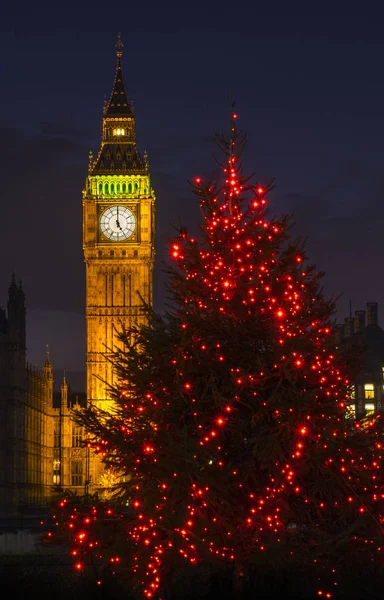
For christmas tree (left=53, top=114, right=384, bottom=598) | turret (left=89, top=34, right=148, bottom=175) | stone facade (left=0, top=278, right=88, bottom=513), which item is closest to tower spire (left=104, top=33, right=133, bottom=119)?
turret (left=89, top=34, right=148, bottom=175)

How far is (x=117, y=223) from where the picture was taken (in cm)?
10031

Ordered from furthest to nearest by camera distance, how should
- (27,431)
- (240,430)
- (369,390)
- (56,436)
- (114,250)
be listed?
(369,390)
(56,436)
(114,250)
(27,431)
(240,430)

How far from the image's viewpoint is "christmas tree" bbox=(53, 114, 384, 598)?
2152 centimetres

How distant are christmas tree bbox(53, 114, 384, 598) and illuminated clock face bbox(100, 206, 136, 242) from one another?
3020 inches

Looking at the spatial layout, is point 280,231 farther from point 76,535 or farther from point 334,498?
point 76,535

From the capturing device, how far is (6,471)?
72.7 metres

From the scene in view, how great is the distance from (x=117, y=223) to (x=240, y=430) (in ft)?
258

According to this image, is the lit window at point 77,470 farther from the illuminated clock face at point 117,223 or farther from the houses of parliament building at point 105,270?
the illuminated clock face at point 117,223

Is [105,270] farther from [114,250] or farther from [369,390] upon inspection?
[369,390]

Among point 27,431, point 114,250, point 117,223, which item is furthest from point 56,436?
point 27,431

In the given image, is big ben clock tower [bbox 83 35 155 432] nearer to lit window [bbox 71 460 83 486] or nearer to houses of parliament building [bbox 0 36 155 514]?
houses of parliament building [bbox 0 36 155 514]

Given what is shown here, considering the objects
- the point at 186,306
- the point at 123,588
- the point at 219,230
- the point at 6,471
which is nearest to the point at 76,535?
the point at 123,588

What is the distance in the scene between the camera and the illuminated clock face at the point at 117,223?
10012cm

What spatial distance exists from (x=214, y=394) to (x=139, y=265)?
3080 inches
